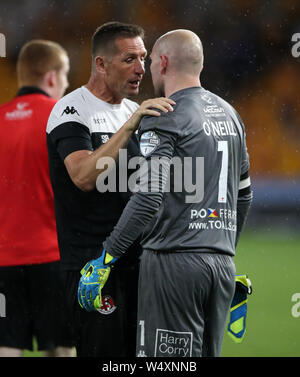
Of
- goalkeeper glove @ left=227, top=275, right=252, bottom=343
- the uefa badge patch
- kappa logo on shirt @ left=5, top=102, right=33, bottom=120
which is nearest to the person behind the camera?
the uefa badge patch

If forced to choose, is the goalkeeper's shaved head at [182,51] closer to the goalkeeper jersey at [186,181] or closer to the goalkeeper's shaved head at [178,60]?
the goalkeeper's shaved head at [178,60]

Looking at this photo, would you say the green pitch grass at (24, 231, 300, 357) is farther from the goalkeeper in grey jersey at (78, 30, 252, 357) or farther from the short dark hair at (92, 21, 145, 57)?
the short dark hair at (92, 21, 145, 57)

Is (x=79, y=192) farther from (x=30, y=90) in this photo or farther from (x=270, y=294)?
(x=270, y=294)

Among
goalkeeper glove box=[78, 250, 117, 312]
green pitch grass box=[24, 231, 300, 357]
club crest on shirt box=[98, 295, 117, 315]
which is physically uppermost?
goalkeeper glove box=[78, 250, 117, 312]

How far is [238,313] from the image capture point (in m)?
3.32

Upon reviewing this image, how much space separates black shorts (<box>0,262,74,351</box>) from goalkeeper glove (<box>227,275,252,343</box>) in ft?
3.87

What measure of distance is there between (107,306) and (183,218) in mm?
747

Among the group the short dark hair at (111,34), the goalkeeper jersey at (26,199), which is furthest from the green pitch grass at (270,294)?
the short dark hair at (111,34)

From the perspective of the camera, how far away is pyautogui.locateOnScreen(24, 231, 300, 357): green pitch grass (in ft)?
18.5

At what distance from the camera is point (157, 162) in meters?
2.71

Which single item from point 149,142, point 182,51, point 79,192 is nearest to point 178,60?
point 182,51

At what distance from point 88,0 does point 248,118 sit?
509 centimetres

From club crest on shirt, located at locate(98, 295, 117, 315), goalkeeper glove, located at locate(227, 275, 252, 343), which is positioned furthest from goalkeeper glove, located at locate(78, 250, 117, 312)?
goalkeeper glove, located at locate(227, 275, 252, 343)

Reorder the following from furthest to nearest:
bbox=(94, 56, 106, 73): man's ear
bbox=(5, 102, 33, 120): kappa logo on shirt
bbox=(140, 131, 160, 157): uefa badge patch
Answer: bbox=(5, 102, 33, 120): kappa logo on shirt < bbox=(94, 56, 106, 73): man's ear < bbox=(140, 131, 160, 157): uefa badge patch
